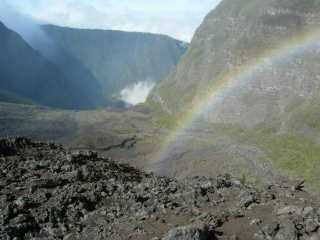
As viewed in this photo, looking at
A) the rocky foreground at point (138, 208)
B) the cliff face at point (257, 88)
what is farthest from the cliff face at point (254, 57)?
the rocky foreground at point (138, 208)

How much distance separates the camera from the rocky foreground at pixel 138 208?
1723 cm

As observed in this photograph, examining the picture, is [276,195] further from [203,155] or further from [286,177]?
[203,155]

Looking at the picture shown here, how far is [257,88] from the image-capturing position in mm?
145625

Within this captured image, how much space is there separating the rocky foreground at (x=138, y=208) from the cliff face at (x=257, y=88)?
67174 millimetres

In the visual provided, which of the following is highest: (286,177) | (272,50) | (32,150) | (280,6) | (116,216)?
(280,6)

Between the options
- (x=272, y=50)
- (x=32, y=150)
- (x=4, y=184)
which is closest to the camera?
(x=4, y=184)

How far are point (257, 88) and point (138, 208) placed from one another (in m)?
129

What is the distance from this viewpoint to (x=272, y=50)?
159500 mm

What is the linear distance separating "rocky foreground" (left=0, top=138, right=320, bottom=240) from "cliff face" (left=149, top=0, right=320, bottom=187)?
67.2 metres

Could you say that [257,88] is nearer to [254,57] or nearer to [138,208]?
[254,57]

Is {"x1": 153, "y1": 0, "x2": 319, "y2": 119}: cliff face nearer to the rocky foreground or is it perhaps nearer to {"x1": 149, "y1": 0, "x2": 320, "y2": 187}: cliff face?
{"x1": 149, "y1": 0, "x2": 320, "y2": 187}: cliff face

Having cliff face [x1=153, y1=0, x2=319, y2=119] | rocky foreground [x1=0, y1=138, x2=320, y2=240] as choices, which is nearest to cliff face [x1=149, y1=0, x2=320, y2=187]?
cliff face [x1=153, y1=0, x2=319, y2=119]

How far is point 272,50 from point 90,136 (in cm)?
6178

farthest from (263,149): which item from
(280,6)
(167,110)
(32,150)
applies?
(32,150)
